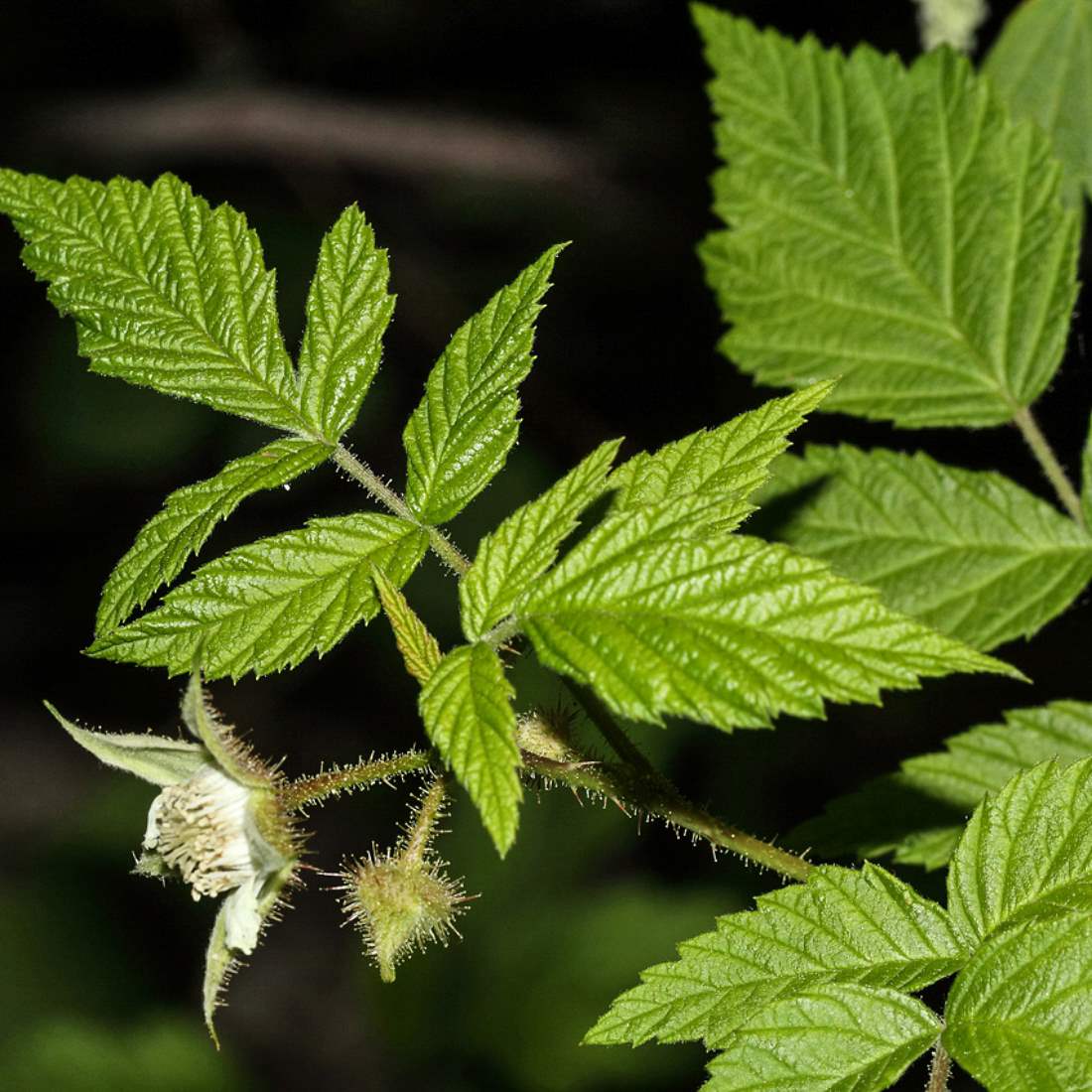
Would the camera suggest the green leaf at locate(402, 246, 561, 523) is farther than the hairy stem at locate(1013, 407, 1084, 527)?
No

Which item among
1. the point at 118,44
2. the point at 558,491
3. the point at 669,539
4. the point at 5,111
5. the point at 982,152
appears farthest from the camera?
the point at 118,44

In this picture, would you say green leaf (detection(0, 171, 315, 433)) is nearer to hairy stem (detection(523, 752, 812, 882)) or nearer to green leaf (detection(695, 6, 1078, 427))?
hairy stem (detection(523, 752, 812, 882))

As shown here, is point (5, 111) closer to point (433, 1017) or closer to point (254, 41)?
point (254, 41)

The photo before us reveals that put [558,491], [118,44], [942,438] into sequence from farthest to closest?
[118,44] → [942,438] → [558,491]

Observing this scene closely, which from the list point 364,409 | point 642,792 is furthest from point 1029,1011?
point 364,409

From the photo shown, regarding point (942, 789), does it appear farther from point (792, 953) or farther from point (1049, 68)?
point (1049, 68)

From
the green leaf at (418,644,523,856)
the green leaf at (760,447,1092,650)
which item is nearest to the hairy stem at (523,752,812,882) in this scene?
the green leaf at (418,644,523,856)

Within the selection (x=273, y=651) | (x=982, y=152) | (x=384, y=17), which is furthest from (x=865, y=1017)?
(x=384, y=17)
